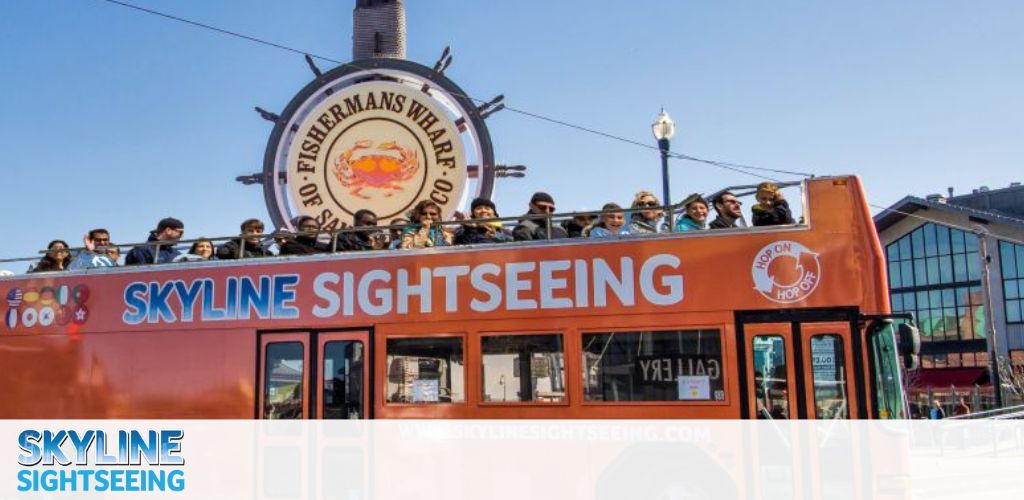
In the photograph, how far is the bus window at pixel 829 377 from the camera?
26.2 ft

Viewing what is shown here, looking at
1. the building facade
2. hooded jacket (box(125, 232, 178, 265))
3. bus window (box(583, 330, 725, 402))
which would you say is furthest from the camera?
the building facade

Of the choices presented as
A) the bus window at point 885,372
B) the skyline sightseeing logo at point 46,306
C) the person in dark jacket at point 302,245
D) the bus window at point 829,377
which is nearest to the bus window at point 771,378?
the bus window at point 829,377

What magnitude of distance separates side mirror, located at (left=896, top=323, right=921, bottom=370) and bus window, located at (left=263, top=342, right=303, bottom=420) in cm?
579

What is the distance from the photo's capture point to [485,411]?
9.02 metres

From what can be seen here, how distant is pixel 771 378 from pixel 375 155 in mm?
8666

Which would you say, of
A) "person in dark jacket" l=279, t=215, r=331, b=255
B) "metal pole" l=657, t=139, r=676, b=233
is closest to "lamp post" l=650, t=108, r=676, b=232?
"metal pole" l=657, t=139, r=676, b=233

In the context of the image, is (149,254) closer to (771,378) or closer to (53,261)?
(53,261)

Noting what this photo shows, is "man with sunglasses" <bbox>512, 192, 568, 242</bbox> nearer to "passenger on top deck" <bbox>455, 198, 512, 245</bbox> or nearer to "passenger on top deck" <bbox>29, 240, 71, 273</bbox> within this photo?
"passenger on top deck" <bbox>455, 198, 512, 245</bbox>

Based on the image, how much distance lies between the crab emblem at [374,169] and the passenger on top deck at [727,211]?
7.05m

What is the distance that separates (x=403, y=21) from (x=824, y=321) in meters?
11.1

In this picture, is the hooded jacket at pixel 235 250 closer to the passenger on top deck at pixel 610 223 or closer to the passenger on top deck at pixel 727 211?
the passenger on top deck at pixel 610 223

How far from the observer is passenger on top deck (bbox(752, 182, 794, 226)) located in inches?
344
